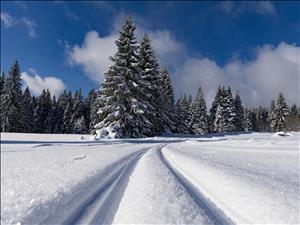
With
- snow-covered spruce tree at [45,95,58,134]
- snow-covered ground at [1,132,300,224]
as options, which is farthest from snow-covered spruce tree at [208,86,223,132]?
snow-covered ground at [1,132,300,224]

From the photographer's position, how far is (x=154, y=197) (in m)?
4.29

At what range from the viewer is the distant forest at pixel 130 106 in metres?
26.2

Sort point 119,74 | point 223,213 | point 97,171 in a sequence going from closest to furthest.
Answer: point 223,213 < point 97,171 < point 119,74

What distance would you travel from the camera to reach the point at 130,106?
87.0 ft

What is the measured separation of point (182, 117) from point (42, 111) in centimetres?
3254

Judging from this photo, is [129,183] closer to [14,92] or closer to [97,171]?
[97,171]

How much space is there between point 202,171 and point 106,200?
10.6 ft

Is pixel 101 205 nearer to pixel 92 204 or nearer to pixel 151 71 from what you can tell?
pixel 92 204

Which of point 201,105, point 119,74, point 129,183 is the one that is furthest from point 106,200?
point 201,105

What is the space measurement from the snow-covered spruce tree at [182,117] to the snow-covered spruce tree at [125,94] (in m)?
19.2

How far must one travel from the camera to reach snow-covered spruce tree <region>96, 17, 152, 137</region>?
995 inches

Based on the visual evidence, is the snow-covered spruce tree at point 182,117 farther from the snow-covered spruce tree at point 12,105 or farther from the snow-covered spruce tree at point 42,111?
the snow-covered spruce tree at point 42,111

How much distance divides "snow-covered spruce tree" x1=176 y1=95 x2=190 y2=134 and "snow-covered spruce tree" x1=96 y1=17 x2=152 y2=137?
63.1 ft

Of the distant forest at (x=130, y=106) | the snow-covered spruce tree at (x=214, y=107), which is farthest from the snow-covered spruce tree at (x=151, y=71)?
the snow-covered spruce tree at (x=214, y=107)
